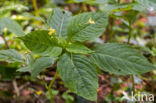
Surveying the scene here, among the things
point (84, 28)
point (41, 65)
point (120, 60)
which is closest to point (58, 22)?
point (84, 28)

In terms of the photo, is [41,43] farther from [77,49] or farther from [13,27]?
[13,27]

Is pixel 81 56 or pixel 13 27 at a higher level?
pixel 13 27

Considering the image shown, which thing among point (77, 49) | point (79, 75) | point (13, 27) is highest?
point (13, 27)

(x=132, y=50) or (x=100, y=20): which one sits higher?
(x=100, y=20)

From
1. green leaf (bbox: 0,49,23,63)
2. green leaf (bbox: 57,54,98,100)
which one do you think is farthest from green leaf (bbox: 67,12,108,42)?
green leaf (bbox: 0,49,23,63)

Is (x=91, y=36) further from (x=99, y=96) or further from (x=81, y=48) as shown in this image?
(x=99, y=96)

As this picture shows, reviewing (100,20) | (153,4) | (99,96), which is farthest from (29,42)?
(99,96)
